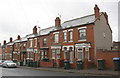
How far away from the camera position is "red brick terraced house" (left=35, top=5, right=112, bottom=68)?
1055 inches

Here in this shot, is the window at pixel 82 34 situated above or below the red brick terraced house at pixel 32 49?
above

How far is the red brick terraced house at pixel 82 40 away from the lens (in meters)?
26.8

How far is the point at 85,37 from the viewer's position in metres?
28.0

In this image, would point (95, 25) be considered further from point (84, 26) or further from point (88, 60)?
point (88, 60)

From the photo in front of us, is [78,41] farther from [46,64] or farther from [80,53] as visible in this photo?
[46,64]

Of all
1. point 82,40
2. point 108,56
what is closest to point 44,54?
point 82,40

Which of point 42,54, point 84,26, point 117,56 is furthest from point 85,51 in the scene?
point 42,54

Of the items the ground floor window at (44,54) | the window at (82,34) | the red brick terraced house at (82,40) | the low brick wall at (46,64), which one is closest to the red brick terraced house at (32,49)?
the ground floor window at (44,54)

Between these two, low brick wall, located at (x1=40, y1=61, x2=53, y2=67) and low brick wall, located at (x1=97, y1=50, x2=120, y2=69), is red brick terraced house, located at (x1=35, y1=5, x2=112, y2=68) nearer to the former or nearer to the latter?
low brick wall, located at (x1=40, y1=61, x2=53, y2=67)

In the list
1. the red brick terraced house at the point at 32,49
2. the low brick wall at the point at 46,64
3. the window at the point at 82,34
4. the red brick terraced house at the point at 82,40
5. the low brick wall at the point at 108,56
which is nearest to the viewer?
the low brick wall at the point at 108,56

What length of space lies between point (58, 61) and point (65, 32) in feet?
17.9

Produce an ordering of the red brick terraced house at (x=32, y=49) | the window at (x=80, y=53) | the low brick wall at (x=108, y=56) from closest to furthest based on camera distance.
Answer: the low brick wall at (x=108, y=56) → the window at (x=80, y=53) → the red brick terraced house at (x=32, y=49)

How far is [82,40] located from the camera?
28297 millimetres

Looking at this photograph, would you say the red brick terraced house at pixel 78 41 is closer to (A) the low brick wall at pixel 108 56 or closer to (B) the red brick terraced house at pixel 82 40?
(B) the red brick terraced house at pixel 82 40
